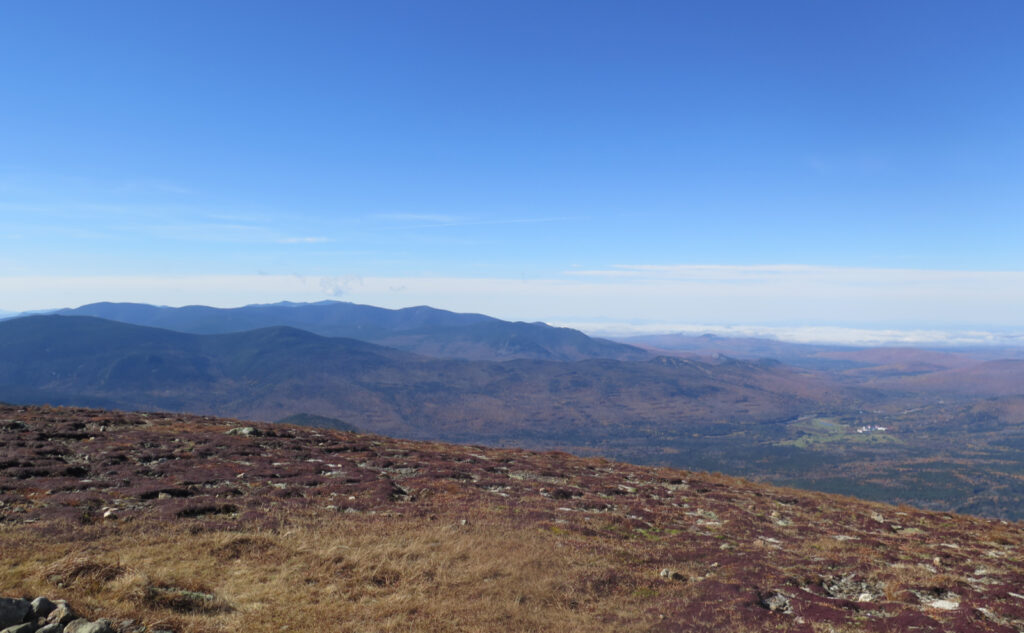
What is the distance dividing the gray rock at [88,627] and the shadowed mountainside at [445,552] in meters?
0.71

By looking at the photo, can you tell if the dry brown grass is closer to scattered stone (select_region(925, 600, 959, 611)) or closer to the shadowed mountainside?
the shadowed mountainside

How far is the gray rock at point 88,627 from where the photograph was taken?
8617 mm

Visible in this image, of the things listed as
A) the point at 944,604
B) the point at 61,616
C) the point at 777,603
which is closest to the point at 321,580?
the point at 61,616

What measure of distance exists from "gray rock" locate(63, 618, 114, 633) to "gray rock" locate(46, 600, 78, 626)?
A: 0.94 ft

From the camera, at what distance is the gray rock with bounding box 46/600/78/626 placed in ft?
29.1

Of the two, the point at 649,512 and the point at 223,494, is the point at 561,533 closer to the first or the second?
the point at 649,512

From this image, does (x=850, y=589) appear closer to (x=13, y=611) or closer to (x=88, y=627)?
(x=88, y=627)

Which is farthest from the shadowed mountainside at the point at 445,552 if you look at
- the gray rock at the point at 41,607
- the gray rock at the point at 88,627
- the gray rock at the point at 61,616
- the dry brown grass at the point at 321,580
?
the gray rock at the point at 88,627

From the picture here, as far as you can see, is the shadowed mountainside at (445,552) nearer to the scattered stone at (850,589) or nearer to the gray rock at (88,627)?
the scattered stone at (850,589)

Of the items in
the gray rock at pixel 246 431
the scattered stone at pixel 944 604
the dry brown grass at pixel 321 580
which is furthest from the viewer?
the gray rock at pixel 246 431

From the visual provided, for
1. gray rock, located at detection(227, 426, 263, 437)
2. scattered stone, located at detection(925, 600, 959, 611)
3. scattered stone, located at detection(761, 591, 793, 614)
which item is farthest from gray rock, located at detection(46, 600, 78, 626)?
gray rock, located at detection(227, 426, 263, 437)

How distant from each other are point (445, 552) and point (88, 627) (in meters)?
8.24

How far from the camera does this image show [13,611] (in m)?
8.70

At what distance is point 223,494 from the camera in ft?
65.1
